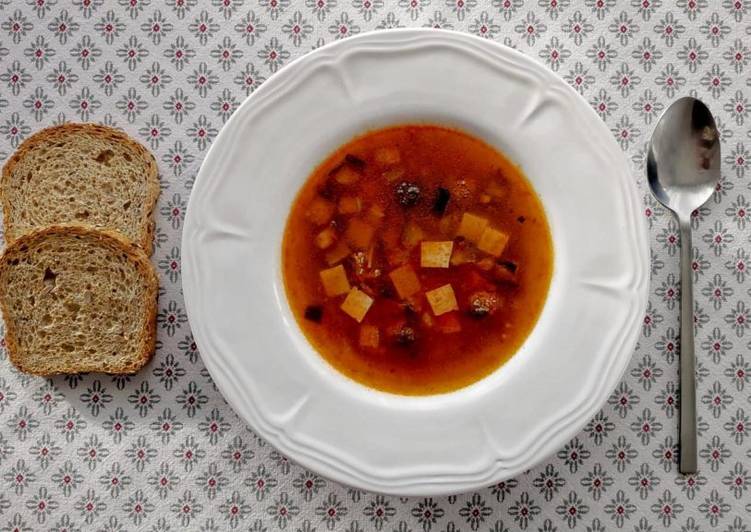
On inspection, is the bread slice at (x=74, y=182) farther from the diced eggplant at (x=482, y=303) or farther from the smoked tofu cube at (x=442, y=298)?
the diced eggplant at (x=482, y=303)

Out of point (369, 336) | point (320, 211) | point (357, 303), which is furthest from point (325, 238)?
point (369, 336)

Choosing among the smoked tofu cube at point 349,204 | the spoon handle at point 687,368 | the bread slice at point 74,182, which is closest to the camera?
the smoked tofu cube at point 349,204

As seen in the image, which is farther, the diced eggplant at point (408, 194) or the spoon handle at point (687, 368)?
the spoon handle at point (687, 368)

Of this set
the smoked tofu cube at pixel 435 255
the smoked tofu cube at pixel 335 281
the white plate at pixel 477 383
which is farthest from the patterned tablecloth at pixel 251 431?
the smoked tofu cube at pixel 435 255

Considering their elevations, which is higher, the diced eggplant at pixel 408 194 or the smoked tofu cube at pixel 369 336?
the diced eggplant at pixel 408 194

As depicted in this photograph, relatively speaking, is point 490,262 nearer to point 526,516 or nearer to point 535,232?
point 535,232

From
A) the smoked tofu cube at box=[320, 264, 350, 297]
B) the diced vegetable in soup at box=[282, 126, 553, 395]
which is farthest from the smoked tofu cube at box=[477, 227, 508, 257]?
the smoked tofu cube at box=[320, 264, 350, 297]

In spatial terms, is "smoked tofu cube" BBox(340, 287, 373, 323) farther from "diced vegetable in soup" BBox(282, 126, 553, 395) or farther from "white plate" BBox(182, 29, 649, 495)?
"white plate" BBox(182, 29, 649, 495)
